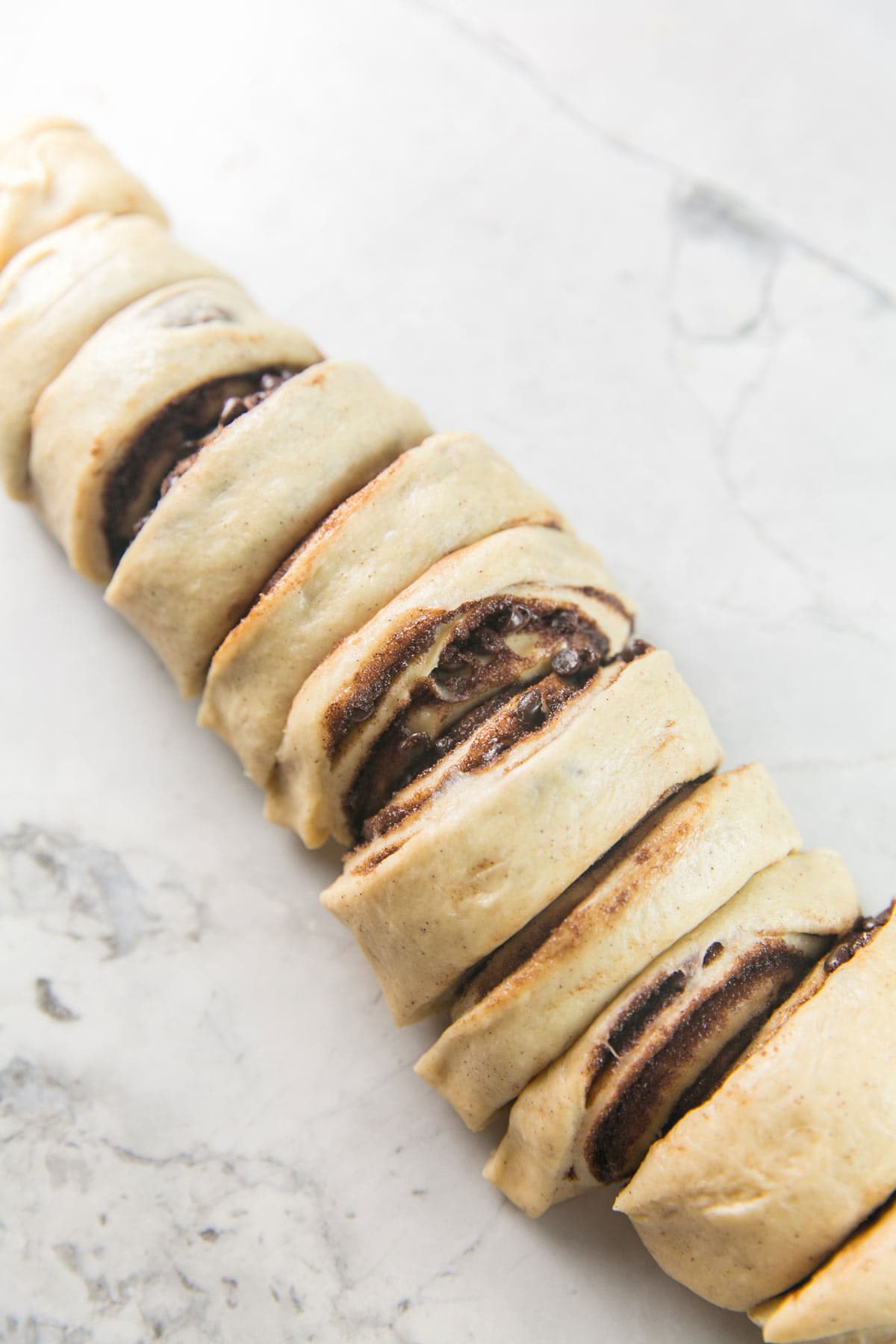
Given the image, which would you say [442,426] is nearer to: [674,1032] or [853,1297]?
[674,1032]

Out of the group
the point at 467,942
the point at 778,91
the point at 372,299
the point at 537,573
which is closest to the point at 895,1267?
the point at 467,942

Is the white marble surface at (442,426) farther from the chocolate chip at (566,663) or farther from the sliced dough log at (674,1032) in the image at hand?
the chocolate chip at (566,663)

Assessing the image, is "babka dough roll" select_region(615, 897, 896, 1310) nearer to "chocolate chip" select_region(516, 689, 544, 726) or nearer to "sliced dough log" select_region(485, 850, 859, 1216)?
"sliced dough log" select_region(485, 850, 859, 1216)

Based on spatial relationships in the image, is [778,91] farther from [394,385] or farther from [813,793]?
[813,793]

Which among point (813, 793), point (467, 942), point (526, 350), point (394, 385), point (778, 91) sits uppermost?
point (778, 91)

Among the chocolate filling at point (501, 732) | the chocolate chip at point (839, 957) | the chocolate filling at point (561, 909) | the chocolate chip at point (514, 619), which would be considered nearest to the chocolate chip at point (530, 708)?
the chocolate filling at point (501, 732)

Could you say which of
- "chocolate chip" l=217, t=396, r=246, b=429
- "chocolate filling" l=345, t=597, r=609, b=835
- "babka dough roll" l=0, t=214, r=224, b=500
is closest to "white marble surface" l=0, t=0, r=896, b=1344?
"babka dough roll" l=0, t=214, r=224, b=500

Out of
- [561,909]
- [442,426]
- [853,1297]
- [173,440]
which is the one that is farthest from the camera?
[442,426]

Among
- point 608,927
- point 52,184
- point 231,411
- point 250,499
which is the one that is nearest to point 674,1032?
point 608,927
